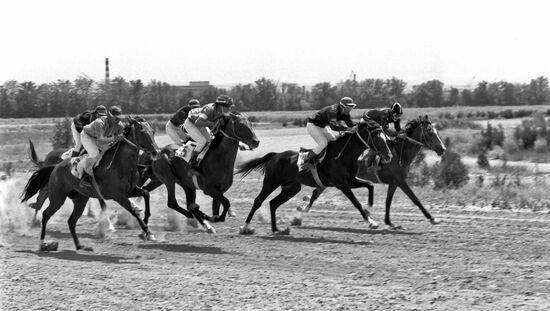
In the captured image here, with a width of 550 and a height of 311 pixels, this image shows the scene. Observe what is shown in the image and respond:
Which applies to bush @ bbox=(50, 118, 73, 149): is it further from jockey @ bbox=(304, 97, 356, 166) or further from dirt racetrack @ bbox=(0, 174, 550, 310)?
jockey @ bbox=(304, 97, 356, 166)

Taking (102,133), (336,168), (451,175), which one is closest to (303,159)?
(336,168)

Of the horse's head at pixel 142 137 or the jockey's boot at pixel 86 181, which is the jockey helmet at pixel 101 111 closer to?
the horse's head at pixel 142 137

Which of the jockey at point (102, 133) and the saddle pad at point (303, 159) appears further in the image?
the saddle pad at point (303, 159)

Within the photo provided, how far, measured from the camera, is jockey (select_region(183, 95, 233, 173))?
17797 millimetres

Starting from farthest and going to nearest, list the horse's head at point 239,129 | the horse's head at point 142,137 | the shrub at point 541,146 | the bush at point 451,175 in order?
the shrub at point 541,146 → the bush at point 451,175 → the horse's head at point 239,129 → the horse's head at point 142,137

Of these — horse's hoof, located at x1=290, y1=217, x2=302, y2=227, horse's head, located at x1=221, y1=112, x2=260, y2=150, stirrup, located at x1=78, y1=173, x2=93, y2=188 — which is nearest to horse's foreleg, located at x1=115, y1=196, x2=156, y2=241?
stirrup, located at x1=78, y1=173, x2=93, y2=188

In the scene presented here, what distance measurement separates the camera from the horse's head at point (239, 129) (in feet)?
56.0

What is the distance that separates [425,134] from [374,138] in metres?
2.07

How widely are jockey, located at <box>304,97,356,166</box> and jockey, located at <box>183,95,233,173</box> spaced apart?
1.63 metres

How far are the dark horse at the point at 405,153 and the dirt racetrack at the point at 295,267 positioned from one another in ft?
2.72

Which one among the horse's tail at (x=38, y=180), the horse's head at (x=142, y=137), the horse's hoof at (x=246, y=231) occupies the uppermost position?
the horse's head at (x=142, y=137)

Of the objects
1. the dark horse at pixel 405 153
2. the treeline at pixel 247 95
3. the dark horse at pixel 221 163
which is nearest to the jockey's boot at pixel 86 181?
the dark horse at pixel 221 163

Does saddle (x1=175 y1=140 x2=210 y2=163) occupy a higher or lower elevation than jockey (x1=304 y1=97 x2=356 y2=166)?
lower

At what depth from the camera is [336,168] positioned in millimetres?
17500
